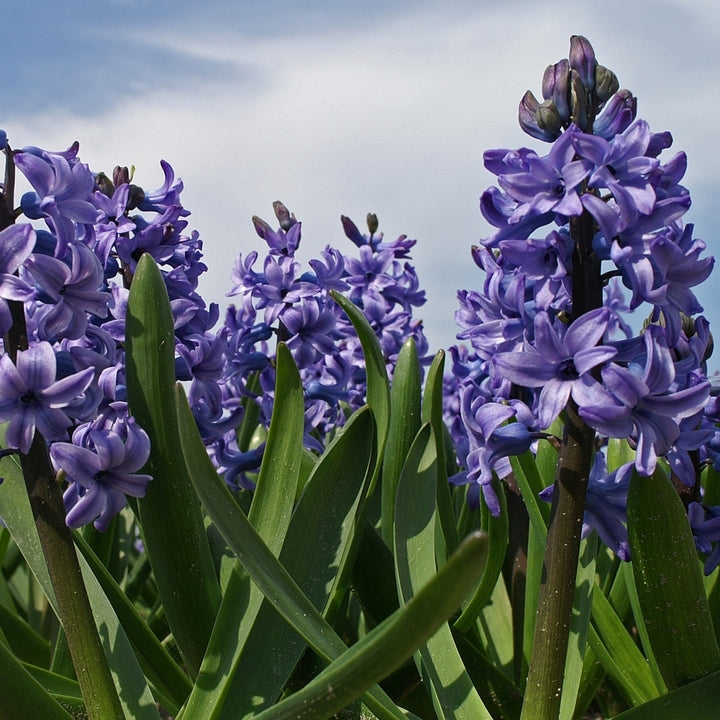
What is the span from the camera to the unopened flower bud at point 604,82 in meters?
1.87

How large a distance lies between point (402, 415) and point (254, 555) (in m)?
1.02

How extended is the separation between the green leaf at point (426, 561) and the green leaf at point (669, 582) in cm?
44

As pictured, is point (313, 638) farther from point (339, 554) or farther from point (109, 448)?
point (109, 448)

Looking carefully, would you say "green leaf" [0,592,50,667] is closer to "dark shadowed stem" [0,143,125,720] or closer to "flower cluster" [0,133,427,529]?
"flower cluster" [0,133,427,529]

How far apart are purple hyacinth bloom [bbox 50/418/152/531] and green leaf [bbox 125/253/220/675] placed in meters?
0.18

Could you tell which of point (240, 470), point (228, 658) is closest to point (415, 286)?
point (240, 470)

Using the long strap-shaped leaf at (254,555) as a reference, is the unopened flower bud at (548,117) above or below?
above

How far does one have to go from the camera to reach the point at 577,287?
1771 mm

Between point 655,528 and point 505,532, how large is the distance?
0.77m

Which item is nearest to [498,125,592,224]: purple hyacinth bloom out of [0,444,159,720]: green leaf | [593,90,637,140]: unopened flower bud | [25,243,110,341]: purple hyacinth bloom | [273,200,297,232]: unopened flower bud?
[593,90,637,140]: unopened flower bud

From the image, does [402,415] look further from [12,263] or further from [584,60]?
[12,263]

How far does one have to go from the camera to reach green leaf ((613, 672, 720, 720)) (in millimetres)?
1884

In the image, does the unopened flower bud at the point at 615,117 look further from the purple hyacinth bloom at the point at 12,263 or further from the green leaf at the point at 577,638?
the purple hyacinth bloom at the point at 12,263

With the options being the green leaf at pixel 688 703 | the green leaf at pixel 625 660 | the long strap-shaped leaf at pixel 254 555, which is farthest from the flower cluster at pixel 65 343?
the green leaf at pixel 625 660
